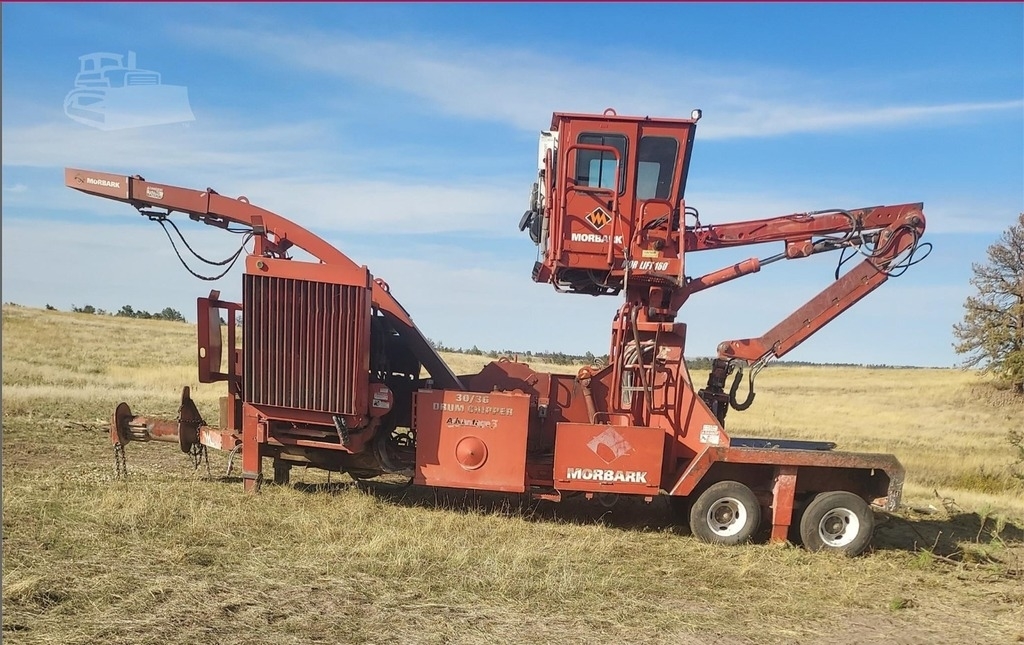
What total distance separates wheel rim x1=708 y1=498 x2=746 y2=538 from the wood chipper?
2cm

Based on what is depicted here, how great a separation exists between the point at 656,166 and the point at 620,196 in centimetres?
52

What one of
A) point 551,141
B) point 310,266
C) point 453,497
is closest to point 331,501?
point 453,497

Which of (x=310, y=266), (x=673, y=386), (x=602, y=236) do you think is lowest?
(x=673, y=386)

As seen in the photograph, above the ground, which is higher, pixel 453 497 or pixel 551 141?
pixel 551 141

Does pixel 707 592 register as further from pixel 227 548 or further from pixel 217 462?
pixel 217 462

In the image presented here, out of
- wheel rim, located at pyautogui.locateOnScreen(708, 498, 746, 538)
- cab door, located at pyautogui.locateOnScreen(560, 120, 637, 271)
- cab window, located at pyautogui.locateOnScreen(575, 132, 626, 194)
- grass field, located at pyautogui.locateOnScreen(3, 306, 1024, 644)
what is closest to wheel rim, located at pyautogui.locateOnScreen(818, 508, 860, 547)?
grass field, located at pyautogui.locateOnScreen(3, 306, 1024, 644)

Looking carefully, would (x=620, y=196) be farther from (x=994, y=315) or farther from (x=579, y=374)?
(x=994, y=315)

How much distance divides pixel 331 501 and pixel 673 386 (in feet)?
Result: 13.2

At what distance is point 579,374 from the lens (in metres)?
8.95

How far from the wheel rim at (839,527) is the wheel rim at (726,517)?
85 cm

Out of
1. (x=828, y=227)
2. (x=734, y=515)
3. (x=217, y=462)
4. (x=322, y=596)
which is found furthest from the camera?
(x=217, y=462)

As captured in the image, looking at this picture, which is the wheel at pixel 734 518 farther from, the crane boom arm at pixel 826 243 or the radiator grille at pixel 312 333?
the radiator grille at pixel 312 333

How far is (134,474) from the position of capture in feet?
30.1

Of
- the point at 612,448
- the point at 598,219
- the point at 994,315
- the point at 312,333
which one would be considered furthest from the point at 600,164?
the point at 994,315
